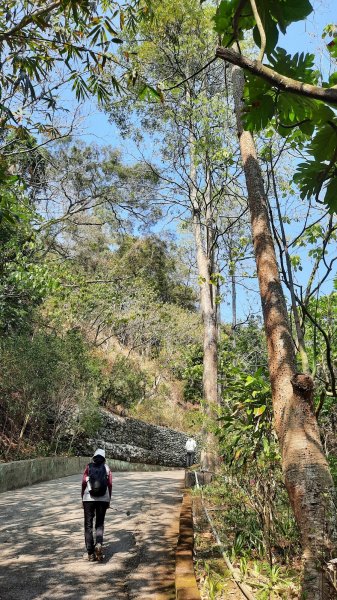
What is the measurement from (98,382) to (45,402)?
4920 millimetres

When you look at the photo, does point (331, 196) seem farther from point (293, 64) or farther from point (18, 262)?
point (18, 262)

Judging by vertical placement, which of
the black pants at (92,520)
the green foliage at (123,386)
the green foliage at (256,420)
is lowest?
the black pants at (92,520)

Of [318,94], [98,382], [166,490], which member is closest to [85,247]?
[98,382]

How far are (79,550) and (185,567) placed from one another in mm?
2255

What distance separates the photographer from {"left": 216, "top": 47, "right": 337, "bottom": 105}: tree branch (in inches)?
56.6

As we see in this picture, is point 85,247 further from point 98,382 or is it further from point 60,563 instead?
point 60,563

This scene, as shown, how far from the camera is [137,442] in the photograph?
23109mm

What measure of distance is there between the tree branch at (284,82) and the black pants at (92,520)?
5.24 meters

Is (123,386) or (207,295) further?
(123,386)

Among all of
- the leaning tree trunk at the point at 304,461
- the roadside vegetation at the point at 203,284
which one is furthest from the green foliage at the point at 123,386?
the leaning tree trunk at the point at 304,461

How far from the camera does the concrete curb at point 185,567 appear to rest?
135 inches

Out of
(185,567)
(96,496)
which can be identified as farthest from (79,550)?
(185,567)

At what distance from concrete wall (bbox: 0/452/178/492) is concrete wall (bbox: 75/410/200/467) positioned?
8.94 feet

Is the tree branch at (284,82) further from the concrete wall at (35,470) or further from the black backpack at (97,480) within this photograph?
the concrete wall at (35,470)
